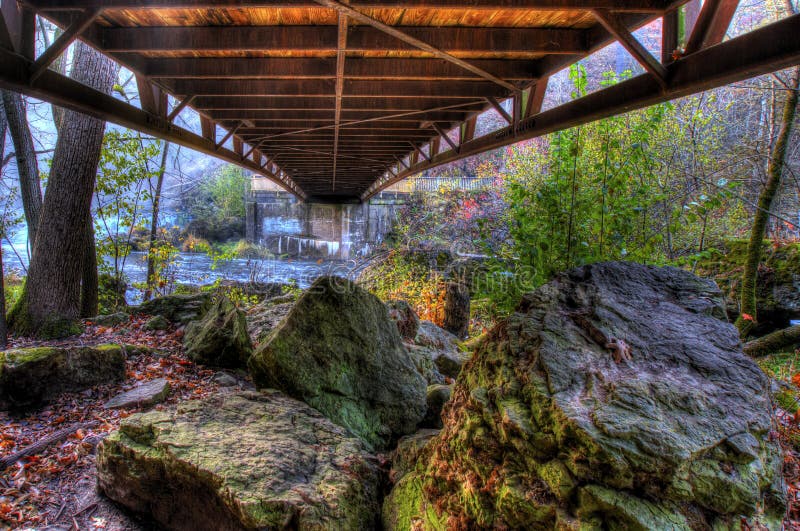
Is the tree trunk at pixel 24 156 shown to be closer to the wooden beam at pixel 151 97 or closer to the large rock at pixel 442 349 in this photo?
the wooden beam at pixel 151 97

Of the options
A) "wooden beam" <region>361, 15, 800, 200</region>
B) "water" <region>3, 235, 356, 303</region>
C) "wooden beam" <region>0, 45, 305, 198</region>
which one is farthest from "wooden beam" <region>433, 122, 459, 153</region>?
"water" <region>3, 235, 356, 303</region>

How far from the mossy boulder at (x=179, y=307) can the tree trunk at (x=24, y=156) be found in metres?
2.60

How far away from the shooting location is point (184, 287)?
38.0 ft

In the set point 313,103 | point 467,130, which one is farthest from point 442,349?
point 313,103

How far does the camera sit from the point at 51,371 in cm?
416

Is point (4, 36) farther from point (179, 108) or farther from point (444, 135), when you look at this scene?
point (444, 135)

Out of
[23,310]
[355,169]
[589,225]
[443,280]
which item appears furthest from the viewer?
[355,169]

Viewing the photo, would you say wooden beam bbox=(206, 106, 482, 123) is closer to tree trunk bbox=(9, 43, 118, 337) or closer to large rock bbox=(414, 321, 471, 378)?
tree trunk bbox=(9, 43, 118, 337)

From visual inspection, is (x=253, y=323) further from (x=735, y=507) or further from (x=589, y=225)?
(x=735, y=507)

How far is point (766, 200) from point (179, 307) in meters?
9.96

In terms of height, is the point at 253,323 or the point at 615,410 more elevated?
the point at 615,410

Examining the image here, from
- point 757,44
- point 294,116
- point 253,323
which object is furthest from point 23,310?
point 757,44

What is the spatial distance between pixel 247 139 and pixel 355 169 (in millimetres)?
5120

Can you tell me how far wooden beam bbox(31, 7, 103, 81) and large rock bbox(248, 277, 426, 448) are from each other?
290 centimetres
